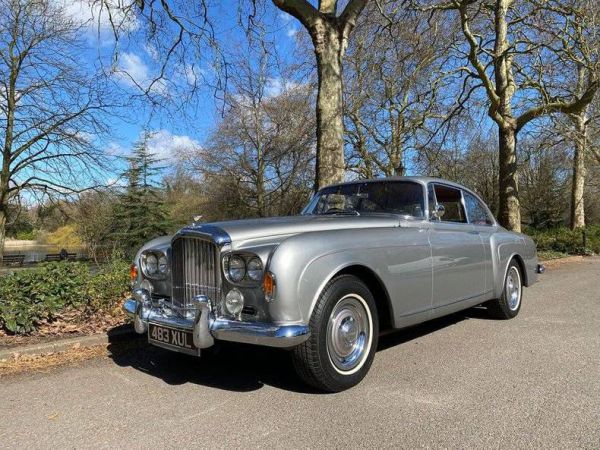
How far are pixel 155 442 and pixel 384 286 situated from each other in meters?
2.13

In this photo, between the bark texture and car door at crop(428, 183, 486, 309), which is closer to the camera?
car door at crop(428, 183, 486, 309)

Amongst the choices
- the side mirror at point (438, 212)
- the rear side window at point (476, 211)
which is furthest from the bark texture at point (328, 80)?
the side mirror at point (438, 212)

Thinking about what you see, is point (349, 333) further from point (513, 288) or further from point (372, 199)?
point (513, 288)

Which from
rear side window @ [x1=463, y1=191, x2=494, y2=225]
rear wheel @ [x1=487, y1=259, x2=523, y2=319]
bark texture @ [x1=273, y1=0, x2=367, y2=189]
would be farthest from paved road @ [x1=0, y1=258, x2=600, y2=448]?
bark texture @ [x1=273, y1=0, x2=367, y2=189]

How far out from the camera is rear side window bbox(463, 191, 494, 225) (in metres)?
6.21

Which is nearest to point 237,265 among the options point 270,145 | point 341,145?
point 341,145

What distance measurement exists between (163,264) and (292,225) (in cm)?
120

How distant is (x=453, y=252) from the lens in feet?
17.3

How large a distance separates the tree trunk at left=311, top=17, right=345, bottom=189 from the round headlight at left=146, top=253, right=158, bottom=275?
499 cm

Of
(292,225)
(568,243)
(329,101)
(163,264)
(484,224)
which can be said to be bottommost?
(568,243)

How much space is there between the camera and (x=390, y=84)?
2216 centimetres

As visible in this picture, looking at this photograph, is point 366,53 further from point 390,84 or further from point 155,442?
point 155,442

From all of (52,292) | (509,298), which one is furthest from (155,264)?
(509,298)

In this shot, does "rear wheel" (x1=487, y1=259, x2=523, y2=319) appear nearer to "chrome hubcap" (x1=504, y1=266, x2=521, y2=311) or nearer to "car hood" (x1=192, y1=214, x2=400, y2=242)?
"chrome hubcap" (x1=504, y1=266, x2=521, y2=311)
